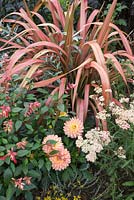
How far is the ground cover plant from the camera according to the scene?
6.82ft

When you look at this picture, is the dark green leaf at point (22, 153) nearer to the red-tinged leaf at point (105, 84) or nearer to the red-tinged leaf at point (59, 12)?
the red-tinged leaf at point (105, 84)

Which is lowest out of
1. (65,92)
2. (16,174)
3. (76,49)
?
(16,174)

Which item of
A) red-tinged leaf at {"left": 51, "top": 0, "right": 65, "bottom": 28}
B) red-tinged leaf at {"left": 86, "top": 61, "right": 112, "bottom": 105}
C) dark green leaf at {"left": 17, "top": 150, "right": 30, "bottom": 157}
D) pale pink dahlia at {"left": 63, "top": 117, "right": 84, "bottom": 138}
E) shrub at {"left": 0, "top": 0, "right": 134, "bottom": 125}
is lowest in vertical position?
dark green leaf at {"left": 17, "top": 150, "right": 30, "bottom": 157}

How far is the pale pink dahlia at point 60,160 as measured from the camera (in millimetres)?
2113

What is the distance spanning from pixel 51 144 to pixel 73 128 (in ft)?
0.58

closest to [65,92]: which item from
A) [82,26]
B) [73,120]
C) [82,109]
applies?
[82,109]

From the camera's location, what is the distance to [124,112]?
6.81 ft

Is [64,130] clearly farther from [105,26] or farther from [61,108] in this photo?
[105,26]

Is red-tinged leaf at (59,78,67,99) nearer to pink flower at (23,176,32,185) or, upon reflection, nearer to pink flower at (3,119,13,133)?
pink flower at (3,119,13,133)

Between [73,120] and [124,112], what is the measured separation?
1.02 feet

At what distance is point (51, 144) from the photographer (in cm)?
210

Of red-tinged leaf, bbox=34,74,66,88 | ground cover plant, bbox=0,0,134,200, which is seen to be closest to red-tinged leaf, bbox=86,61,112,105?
ground cover plant, bbox=0,0,134,200

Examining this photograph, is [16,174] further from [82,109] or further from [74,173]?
[82,109]

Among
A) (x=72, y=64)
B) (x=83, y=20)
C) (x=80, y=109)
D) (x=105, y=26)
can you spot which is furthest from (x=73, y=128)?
(x=83, y=20)
